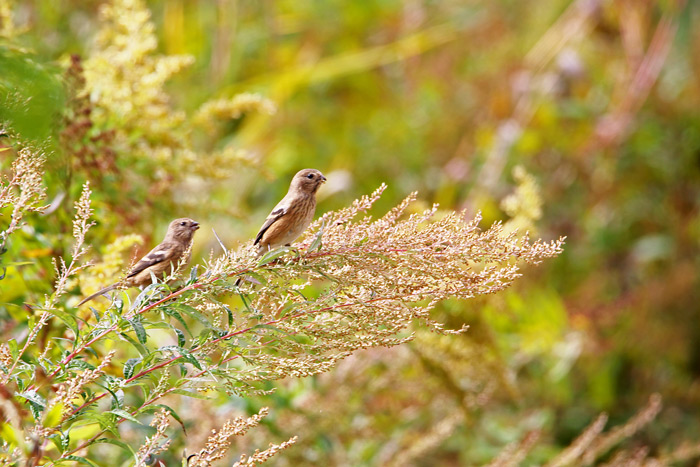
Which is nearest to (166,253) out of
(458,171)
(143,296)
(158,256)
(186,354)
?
(158,256)

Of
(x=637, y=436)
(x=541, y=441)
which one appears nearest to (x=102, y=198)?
(x=541, y=441)

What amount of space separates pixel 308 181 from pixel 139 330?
883 mm

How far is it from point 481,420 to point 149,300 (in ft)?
11.6

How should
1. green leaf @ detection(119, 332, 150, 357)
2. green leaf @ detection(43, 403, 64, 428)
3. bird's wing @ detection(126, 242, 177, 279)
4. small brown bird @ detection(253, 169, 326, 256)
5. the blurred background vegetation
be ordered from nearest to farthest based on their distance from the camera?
green leaf @ detection(43, 403, 64, 428) → green leaf @ detection(119, 332, 150, 357) → bird's wing @ detection(126, 242, 177, 279) → small brown bird @ detection(253, 169, 326, 256) → the blurred background vegetation

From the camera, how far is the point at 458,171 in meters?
6.25

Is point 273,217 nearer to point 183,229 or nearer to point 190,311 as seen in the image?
point 183,229

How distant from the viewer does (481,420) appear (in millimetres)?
4934

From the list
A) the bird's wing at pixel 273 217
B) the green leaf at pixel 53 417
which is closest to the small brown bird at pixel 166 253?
the bird's wing at pixel 273 217

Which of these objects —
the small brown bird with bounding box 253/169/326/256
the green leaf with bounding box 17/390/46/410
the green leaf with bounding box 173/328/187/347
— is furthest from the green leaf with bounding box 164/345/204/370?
the small brown bird with bounding box 253/169/326/256

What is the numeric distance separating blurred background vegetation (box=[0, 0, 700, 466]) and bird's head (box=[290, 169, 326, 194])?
742 mm

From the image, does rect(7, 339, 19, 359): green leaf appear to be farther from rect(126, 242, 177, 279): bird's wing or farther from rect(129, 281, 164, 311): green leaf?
rect(126, 242, 177, 279): bird's wing

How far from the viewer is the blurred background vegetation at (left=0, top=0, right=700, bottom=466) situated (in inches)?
130

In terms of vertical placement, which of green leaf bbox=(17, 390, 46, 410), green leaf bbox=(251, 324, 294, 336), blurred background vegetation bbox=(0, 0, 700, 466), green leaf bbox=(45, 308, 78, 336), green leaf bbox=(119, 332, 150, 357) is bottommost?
green leaf bbox=(251, 324, 294, 336)

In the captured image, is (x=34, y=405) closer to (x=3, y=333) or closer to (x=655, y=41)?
(x=3, y=333)
